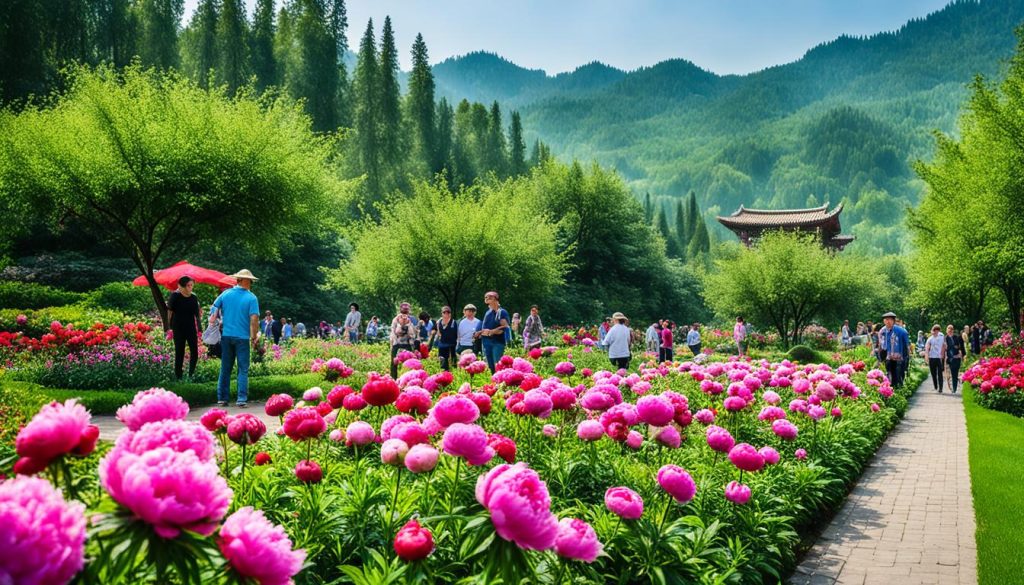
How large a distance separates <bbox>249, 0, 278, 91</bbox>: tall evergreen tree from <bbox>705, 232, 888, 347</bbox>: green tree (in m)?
28.0

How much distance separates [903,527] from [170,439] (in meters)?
6.09

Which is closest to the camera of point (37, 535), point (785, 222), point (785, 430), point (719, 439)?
point (37, 535)

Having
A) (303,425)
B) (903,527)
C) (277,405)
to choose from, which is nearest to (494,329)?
(903,527)

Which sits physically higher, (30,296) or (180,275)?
(180,275)

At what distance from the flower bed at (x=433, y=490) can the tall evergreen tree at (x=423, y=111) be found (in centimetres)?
4526

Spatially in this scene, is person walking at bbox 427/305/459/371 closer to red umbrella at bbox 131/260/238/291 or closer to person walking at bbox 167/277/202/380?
person walking at bbox 167/277/202/380

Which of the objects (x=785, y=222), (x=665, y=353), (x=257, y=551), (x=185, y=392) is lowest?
(x=665, y=353)

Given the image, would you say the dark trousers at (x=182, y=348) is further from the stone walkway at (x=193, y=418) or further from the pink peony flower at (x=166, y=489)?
the pink peony flower at (x=166, y=489)

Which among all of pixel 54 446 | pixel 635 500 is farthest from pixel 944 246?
pixel 54 446

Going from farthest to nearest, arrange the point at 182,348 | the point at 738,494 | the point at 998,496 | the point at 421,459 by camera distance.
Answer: the point at 182,348
the point at 998,496
the point at 738,494
the point at 421,459

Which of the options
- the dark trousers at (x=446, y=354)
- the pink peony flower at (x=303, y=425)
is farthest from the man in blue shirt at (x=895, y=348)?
the pink peony flower at (x=303, y=425)

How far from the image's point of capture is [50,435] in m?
1.30

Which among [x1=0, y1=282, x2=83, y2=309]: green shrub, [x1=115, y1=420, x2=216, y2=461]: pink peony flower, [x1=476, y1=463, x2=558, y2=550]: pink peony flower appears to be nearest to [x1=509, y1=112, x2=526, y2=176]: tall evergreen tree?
[x1=0, y1=282, x2=83, y2=309]: green shrub

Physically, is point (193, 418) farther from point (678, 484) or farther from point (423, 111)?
point (423, 111)
